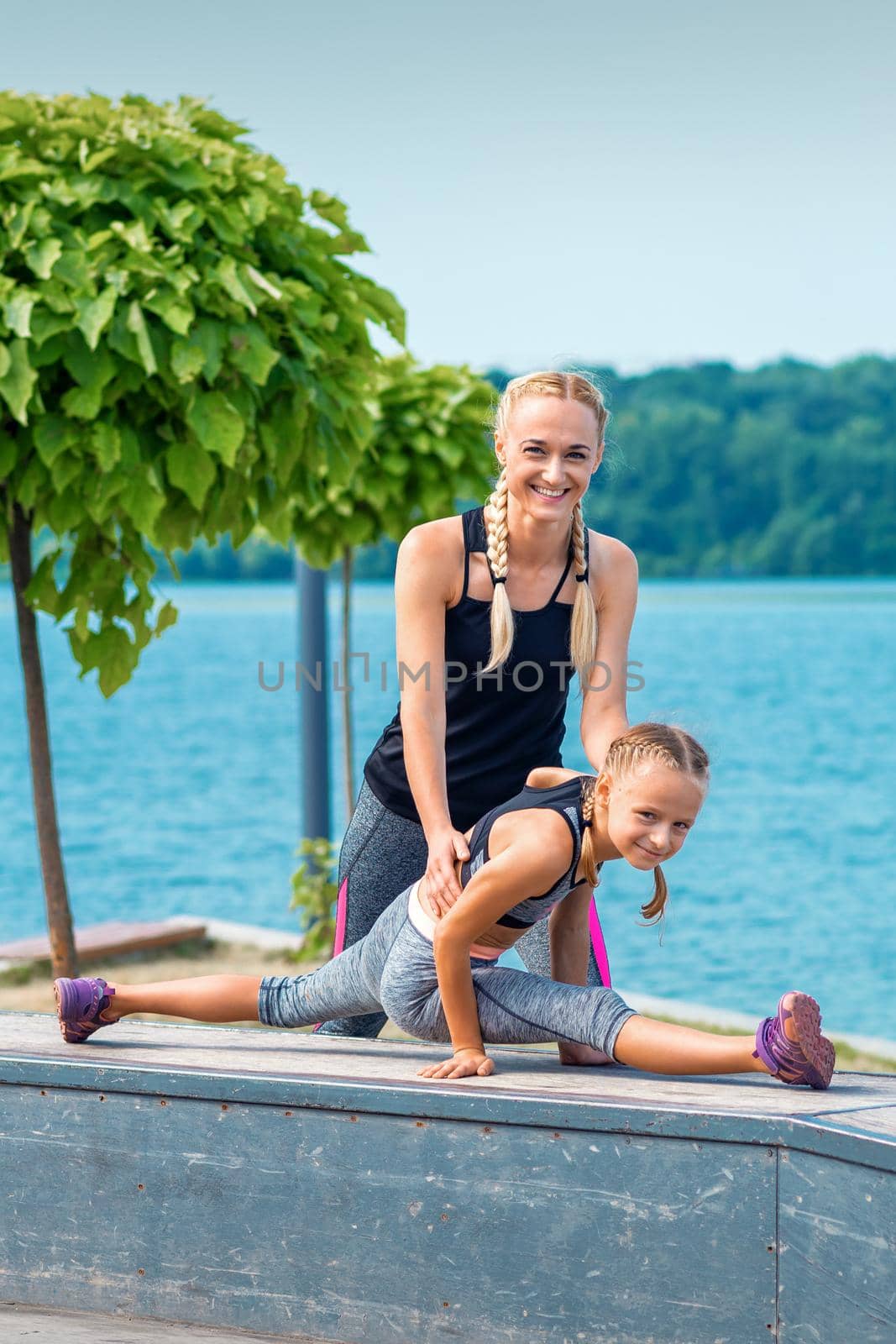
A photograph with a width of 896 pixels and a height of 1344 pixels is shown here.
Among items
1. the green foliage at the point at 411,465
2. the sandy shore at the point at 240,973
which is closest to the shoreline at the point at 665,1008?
the sandy shore at the point at 240,973

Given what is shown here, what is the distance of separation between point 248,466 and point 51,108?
1.34 m

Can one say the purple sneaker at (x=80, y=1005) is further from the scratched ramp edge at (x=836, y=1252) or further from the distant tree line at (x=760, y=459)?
the distant tree line at (x=760, y=459)

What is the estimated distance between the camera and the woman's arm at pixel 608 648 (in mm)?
3459

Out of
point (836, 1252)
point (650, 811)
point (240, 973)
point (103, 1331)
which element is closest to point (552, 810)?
point (650, 811)

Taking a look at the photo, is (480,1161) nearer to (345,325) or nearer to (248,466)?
(248,466)

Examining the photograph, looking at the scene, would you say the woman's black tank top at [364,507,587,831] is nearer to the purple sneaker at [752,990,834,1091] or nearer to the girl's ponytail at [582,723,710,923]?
the girl's ponytail at [582,723,710,923]

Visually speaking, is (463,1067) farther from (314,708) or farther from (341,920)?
(314,708)

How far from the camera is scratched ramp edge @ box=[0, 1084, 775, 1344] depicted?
2.76 metres

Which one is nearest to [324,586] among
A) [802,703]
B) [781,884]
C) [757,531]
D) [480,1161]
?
[480,1161]

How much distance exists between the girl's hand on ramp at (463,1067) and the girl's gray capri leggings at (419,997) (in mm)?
97

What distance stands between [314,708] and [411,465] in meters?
1.59

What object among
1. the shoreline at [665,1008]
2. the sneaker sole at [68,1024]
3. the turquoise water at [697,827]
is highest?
the sneaker sole at [68,1024]

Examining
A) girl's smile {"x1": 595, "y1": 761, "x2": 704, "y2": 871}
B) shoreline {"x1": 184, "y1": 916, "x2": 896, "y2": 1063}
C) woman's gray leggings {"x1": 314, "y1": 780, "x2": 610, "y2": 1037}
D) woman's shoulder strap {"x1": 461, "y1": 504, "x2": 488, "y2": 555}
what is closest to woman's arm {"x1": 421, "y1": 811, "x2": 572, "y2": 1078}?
girl's smile {"x1": 595, "y1": 761, "x2": 704, "y2": 871}

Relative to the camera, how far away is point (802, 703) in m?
59.5
